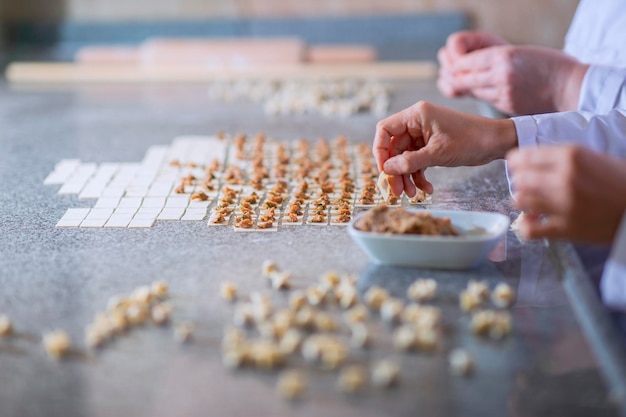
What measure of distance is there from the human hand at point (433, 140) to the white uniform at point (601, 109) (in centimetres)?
6

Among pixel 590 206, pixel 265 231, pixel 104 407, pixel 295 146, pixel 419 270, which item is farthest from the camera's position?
pixel 295 146

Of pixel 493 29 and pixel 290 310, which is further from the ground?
pixel 290 310

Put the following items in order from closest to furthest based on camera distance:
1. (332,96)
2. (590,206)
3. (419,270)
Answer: (590,206)
(419,270)
(332,96)

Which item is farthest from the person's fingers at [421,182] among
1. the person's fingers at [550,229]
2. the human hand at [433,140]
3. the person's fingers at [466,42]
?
the person's fingers at [466,42]

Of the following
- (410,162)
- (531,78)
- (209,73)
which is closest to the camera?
(410,162)

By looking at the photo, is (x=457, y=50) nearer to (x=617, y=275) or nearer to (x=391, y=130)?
(x=391, y=130)

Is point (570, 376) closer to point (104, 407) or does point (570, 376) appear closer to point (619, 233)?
point (619, 233)

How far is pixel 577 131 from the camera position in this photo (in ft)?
4.98

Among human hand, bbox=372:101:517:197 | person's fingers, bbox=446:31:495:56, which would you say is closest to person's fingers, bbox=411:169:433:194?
human hand, bbox=372:101:517:197

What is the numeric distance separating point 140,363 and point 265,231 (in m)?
0.52

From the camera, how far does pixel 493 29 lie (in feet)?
14.5

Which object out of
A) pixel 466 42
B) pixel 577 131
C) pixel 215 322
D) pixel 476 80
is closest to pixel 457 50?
pixel 466 42

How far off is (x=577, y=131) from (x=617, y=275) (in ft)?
1.52

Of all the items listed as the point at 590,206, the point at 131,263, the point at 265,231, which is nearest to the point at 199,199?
the point at 265,231
